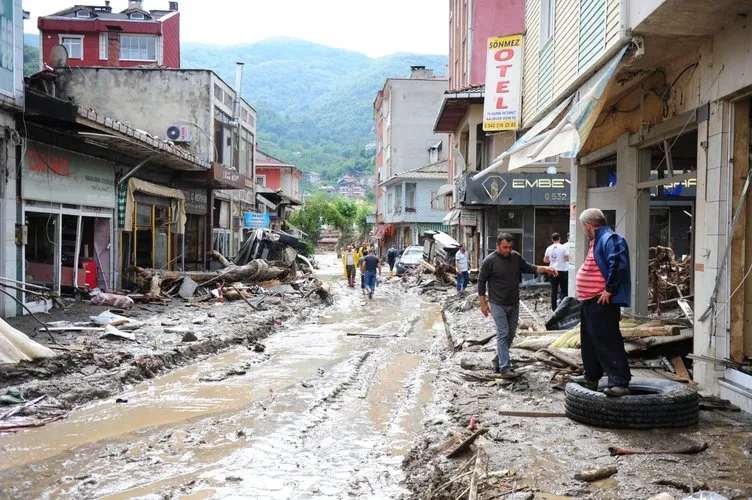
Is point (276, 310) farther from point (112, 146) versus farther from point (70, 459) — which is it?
point (70, 459)

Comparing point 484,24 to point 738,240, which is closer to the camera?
point 738,240

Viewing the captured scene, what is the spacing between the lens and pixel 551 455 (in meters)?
5.12

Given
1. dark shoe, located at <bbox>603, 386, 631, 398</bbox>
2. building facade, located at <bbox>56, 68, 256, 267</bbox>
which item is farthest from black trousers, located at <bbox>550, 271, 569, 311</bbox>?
building facade, located at <bbox>56, 68, 256, 267</bbox>

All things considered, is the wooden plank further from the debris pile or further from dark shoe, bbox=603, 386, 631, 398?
the debris pile

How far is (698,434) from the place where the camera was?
5414mm

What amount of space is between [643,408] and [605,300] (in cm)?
96

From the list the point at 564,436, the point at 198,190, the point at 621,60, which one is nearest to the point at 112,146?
the point at 198,190

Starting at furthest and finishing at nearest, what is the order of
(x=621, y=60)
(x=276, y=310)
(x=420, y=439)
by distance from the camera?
(x=276, y=310), (x=621, y=60), (x=420, y=439)

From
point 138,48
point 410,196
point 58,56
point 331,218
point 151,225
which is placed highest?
point 138,48

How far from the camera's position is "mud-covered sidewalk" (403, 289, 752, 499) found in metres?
4.36

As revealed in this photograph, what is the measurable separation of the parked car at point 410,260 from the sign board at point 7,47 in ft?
81.5

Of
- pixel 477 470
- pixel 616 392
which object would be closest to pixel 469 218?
pixel 616 392

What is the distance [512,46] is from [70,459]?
39.8 ft

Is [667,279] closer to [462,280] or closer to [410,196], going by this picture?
[462,280]
